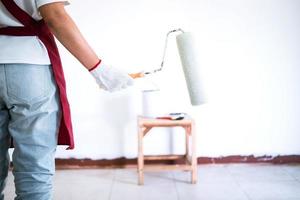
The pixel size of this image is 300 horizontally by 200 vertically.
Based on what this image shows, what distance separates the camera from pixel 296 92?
2307 millimetres

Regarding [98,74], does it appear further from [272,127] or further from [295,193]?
[272,127]

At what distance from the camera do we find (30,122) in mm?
958

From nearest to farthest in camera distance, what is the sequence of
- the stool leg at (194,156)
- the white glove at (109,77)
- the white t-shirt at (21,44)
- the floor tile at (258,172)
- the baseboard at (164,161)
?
the white t-shirt at (21,44) < the white glove at (109,77) < the stool leg at (194,156) < the floor tile at (258,172) < the baseboard at (164,161)

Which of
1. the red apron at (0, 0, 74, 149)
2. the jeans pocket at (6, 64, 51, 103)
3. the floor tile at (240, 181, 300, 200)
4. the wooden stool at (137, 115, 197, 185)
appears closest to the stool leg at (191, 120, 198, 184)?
the wooden stool at (137, 115, 197, 185)

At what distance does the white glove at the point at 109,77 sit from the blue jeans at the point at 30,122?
0.14 metres

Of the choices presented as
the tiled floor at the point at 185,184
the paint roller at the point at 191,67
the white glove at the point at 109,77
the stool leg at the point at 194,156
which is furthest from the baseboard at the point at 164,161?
the white glove at the point at 109,77

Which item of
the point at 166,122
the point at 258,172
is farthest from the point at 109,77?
the point at 258,172

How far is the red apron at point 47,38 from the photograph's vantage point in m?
0.94

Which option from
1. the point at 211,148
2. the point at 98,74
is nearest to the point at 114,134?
the point at 211,148

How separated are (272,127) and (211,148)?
42cm

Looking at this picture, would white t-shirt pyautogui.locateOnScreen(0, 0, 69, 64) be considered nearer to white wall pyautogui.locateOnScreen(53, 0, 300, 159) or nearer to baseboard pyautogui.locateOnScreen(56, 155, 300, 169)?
white wall pyautogui.locateOnScreen(53, 0, 300, 159)

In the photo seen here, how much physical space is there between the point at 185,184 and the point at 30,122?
4.18ft

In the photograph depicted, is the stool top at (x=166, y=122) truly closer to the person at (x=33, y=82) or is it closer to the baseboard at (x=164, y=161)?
the baseboard at (x=164, y=161)

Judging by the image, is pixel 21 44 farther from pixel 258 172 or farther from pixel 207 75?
pixel 258 172
